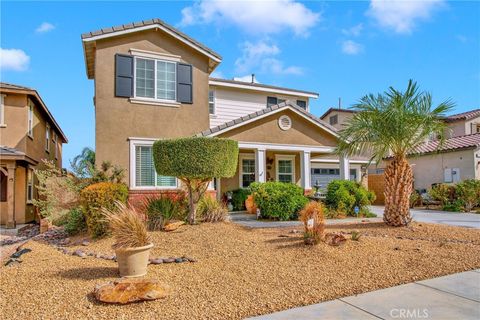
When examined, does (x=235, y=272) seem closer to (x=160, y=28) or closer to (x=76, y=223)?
(x=76, y=223)

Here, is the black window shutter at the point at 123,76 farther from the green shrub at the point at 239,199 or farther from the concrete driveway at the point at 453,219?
the concrete driveway at the point at 453,219

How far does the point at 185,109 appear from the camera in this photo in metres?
14.5

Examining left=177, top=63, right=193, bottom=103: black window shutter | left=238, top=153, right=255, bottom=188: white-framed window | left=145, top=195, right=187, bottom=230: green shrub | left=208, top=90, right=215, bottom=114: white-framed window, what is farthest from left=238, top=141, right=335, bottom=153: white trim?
left=145, top=195, right=187, bottom=230: green shrub

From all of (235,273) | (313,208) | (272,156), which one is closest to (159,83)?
(272,156)

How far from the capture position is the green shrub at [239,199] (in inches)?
655

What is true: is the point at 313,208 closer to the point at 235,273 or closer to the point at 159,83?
the point at 235,273

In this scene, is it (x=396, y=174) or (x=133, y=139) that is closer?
(x=396, y=174)

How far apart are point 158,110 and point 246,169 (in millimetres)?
6206

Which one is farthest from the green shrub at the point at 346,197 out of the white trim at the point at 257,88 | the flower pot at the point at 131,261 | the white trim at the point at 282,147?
the flower pot at the point at 131,261

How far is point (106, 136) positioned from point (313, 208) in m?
8.77

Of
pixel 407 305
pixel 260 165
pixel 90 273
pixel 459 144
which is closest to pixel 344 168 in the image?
pixel 260 165

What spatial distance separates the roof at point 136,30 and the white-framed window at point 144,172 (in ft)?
13.7

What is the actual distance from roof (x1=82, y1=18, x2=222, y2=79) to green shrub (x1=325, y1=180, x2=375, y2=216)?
7.35m

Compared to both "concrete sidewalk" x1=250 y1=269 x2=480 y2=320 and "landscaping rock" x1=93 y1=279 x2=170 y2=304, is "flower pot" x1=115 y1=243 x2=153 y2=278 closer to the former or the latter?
"landscaping rock" x1=93 y1=279 x2=170 y2=304
